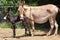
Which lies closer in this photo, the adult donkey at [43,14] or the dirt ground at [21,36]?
the dirt ground at [21,36]

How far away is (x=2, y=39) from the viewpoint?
465 inches

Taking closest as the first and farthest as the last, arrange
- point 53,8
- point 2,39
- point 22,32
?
point 2,39 → point 53,8 → point 22,32

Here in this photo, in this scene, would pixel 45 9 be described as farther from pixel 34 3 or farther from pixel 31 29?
pixel 34 3

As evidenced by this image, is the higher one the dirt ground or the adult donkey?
the adult donkey

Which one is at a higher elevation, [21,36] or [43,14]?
[43,14]

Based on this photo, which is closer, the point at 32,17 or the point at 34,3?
the point at 32,17

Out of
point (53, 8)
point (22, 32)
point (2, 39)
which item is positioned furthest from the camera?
point (22, 32)

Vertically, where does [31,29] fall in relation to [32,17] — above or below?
below

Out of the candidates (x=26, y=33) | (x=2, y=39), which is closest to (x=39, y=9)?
(x=26, y=33)

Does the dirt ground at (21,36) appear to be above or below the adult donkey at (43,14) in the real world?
below

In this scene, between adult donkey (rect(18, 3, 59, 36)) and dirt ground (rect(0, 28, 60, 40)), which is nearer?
dirt ground (rect(0, 28, 60, 40))

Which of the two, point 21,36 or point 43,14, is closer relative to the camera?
point 21,36

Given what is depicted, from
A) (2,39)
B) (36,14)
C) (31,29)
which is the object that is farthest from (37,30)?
(2,39)

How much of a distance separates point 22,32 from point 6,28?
154cm
